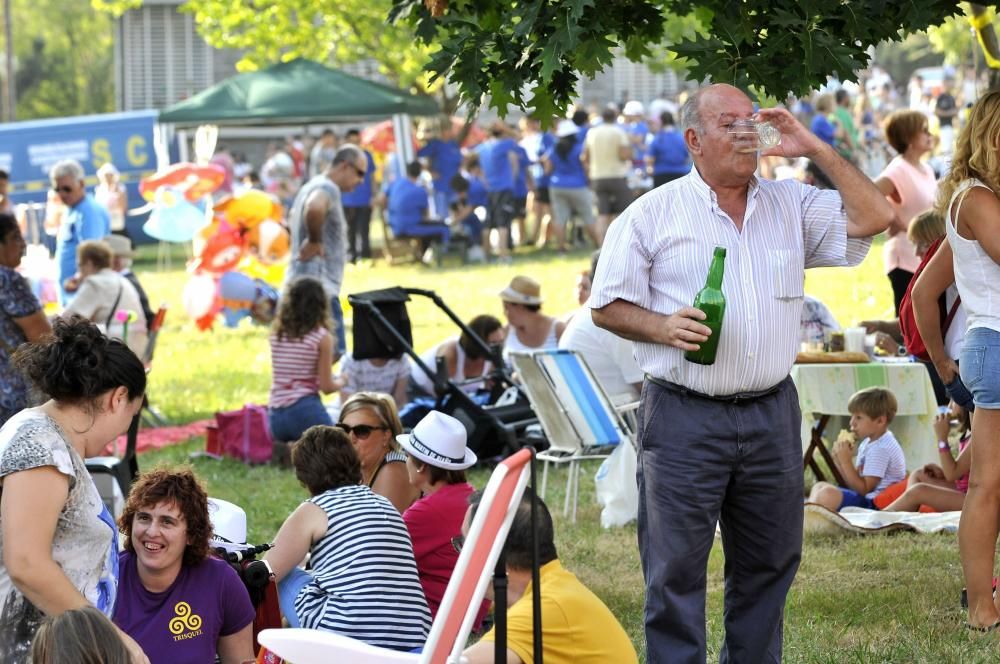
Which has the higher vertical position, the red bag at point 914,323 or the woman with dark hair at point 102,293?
the red bag at point 914,323

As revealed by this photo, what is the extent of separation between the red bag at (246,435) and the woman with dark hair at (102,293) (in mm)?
966

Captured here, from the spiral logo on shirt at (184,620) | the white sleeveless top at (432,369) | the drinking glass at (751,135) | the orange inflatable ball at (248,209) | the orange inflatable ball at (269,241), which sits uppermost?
the drinking glass at (751,135)

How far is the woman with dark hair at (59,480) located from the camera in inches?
140

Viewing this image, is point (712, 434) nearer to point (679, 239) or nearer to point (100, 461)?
point (679, 239)

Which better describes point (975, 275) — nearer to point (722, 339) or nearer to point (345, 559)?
point (722, 339)

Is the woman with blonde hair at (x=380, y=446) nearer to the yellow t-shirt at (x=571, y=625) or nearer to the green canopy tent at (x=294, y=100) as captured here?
the yellow t-shirt at (x=571, y=625)

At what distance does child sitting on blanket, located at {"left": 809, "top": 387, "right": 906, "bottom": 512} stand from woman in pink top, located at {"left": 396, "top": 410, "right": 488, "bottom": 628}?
2754 mm

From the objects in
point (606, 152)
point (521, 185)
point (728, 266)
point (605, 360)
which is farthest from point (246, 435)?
point (521, 185)

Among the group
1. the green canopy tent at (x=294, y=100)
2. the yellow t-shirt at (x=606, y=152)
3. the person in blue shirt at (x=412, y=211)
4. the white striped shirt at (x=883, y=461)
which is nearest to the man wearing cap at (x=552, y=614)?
the white striped shirt at (x=883, y=461)

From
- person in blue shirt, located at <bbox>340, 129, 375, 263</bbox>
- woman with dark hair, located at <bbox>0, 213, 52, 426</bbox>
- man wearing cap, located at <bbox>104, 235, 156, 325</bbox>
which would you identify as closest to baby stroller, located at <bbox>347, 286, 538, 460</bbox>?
woman with dark hair, located at <bbox>0, 213, 52, 426</bbox>

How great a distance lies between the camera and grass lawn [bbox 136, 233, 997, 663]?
5395 millimetres

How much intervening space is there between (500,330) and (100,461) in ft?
11.1

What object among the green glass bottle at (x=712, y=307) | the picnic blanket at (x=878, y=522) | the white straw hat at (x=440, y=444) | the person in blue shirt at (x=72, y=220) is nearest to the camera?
the green glass bottle at (x=712, y=307)

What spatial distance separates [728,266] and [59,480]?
190cm
